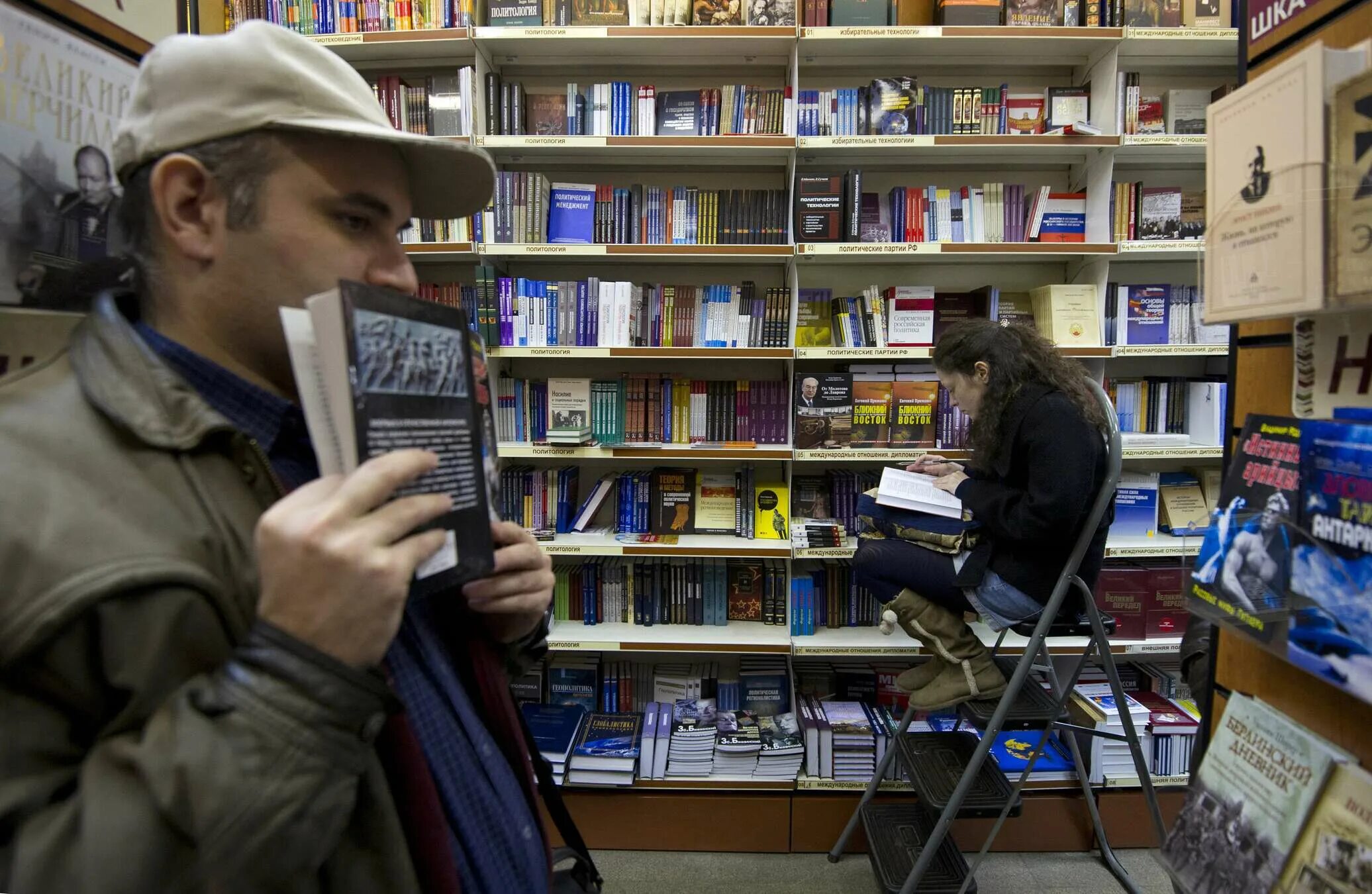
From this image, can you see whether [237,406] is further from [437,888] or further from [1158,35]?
[1158,35]

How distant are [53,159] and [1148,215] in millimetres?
3245

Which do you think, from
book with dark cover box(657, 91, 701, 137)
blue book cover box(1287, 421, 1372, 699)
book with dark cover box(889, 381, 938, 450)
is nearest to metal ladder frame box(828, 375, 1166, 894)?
book with dark cover box(889, 381, 938, 450)

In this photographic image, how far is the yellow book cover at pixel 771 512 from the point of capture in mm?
2613

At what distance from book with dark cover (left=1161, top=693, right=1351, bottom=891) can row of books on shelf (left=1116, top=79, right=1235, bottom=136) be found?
2503 millimetres

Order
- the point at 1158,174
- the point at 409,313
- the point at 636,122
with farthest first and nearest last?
the point at 1158,174 → the point at 636,122 → the point at 409,313

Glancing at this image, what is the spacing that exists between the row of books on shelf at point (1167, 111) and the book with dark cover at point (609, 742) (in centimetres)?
306

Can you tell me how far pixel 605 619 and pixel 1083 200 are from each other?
102 inches

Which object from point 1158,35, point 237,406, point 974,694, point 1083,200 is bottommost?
point 974,694

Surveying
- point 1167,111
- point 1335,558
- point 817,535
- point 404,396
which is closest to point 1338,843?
point 1335,558

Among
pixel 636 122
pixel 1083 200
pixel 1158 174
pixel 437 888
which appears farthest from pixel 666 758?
pixel 1158 174

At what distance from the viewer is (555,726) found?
8.41 feet

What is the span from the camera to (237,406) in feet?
2.06

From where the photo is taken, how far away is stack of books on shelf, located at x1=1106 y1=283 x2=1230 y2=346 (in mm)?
2592

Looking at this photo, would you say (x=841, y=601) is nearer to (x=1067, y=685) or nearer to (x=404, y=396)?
(x=1067, y=685)
